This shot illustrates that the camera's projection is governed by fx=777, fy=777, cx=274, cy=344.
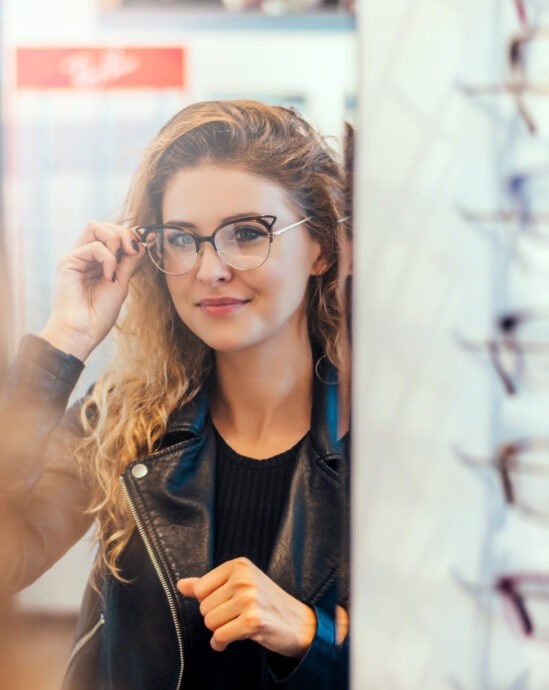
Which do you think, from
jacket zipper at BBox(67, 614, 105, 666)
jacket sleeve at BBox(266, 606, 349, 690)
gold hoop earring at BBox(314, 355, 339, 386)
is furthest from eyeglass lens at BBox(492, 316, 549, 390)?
jacket zipper at BBox(67, 614, 105, 666)

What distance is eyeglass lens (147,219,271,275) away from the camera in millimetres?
540

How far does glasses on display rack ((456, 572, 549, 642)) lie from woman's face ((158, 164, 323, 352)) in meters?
0.23

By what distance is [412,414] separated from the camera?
1.76 feet

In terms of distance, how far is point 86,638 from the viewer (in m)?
0.57

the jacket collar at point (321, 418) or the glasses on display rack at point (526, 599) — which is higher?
the jacket collar at point (321, 418)

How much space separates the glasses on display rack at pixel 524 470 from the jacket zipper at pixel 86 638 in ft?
0.99

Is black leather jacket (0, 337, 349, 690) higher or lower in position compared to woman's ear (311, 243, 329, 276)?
lower

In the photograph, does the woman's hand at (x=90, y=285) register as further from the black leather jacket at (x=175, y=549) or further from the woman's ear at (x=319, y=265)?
the woman's ear at (x=319, y=265)

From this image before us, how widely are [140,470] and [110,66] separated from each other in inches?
11.3

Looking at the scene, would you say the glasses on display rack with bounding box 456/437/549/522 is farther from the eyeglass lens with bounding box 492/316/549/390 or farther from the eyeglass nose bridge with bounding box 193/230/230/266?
the eyeglass nose bridge with bounding box 193/230/230/266

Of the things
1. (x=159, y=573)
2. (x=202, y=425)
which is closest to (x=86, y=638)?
(x=159, y=573)

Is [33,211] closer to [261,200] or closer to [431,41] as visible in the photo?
[261,200]

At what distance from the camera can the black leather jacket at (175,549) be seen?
553 millimetres

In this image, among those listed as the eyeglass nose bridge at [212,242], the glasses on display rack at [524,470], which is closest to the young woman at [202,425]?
the eyeglass nose bridge at [212,242]
